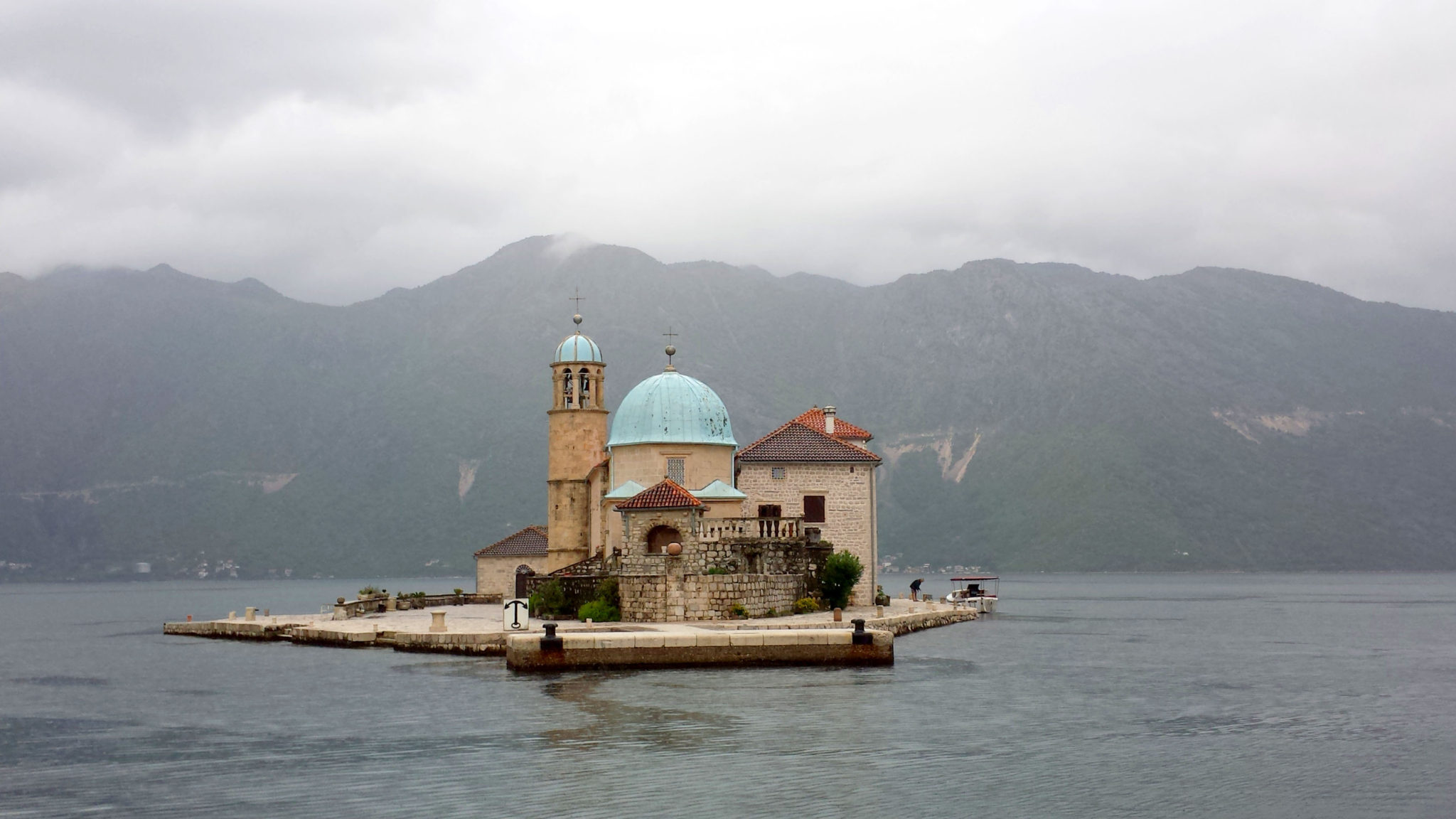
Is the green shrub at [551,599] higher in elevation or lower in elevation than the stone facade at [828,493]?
lower

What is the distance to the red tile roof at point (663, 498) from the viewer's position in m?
52.4

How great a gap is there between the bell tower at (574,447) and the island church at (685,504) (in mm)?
66

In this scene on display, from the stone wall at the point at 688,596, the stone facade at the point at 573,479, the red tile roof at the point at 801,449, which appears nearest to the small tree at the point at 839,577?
the stone wall at the point at 688,596

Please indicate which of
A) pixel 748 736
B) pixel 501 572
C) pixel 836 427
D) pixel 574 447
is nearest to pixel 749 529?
pixel 836 427

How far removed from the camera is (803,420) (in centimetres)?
6712

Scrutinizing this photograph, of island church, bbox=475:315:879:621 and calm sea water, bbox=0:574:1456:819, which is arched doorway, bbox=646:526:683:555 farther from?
calm sea water, bbox=0:574:1456:819

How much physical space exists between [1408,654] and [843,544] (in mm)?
22334

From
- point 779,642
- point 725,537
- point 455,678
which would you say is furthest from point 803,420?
point 455,678

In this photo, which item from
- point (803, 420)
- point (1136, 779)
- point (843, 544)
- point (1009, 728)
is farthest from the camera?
point (803, 420)

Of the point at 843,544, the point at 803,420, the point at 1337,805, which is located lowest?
the point at 1337,805

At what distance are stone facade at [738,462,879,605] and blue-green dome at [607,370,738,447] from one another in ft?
6.99

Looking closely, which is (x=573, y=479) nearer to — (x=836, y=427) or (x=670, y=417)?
(x=670, y=417)

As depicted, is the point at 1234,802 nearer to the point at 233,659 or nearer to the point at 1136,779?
the point at 1136,779

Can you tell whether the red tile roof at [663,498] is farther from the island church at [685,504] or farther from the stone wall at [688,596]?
the stone wall at [688,596]
